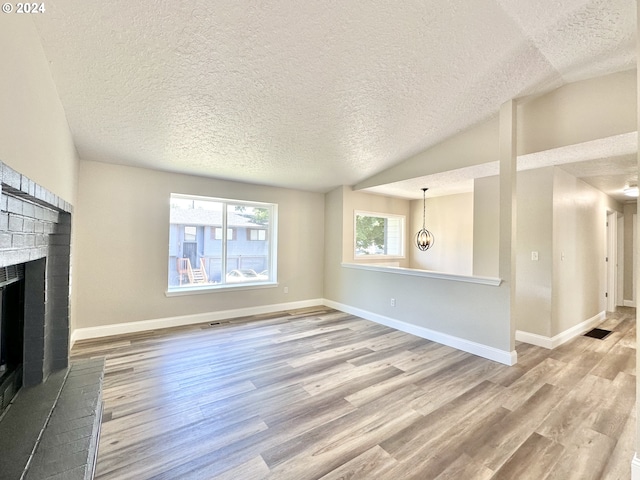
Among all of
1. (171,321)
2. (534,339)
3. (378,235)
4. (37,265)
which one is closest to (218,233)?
(171,321)

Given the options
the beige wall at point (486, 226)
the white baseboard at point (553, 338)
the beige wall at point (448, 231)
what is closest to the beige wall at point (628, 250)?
the white baseboard at point (553, 338)

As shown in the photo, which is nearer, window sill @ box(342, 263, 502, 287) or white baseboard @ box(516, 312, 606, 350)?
window sill @ box(342, 263, 502, 287)

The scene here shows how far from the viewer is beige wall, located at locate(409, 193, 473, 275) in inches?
227

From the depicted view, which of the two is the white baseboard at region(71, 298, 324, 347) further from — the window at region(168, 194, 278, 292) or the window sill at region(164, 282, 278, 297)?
the window at region(168, 194, 278, 292)

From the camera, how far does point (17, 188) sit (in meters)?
1.21

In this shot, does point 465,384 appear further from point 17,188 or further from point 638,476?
point 17,188

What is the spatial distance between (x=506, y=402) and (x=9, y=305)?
12.2 feet

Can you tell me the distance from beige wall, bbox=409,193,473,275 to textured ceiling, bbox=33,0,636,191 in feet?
9.00

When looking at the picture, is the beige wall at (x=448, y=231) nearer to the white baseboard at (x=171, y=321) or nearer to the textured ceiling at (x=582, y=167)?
the textured ceiling at (x=582, y=167)

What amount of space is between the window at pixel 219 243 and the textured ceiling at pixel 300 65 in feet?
3.80

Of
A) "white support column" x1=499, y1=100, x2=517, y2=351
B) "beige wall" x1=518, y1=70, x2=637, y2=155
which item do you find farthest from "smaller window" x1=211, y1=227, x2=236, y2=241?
"beige wall" x1=518, y1=70, x2=637, y2=155

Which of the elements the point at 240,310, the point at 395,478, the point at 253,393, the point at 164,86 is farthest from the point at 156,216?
the point at 395,478

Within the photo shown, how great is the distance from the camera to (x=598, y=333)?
415 centimetres

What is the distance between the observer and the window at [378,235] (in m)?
5.93
